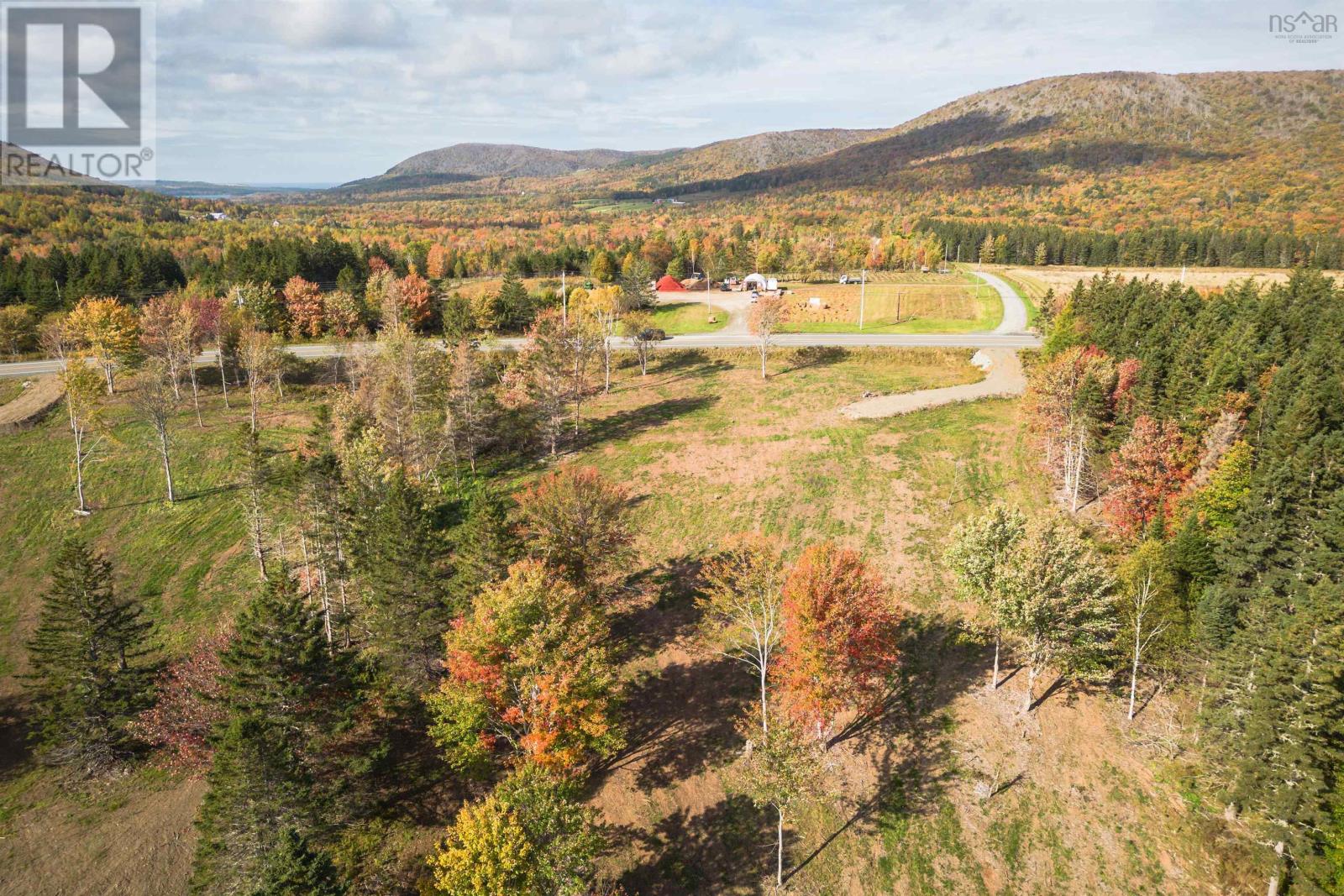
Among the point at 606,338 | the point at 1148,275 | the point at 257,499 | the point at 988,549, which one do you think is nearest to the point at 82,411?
the point at 257,499

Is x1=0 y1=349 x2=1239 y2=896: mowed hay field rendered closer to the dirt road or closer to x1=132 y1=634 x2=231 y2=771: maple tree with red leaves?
x1=132 y1=634 x2=231 y2=771: maple tree with red leaves

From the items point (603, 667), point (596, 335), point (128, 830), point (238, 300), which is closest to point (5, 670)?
point (128, 830)

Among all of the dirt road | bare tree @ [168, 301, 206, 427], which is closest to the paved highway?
bare tree @ [168, 301, 206, 427]

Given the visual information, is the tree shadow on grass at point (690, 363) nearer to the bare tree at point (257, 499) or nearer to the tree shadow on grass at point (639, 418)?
the tree shadow on grass at point (639, 418)

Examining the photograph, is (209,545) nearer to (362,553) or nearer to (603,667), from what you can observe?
(362,553)

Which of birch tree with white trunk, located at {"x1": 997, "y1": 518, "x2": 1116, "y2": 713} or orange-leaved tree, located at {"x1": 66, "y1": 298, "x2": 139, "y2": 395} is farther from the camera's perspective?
orange-leaved tree, located at {"x1": 66, "y1": 298, "x2": 139, "y2": 395}
